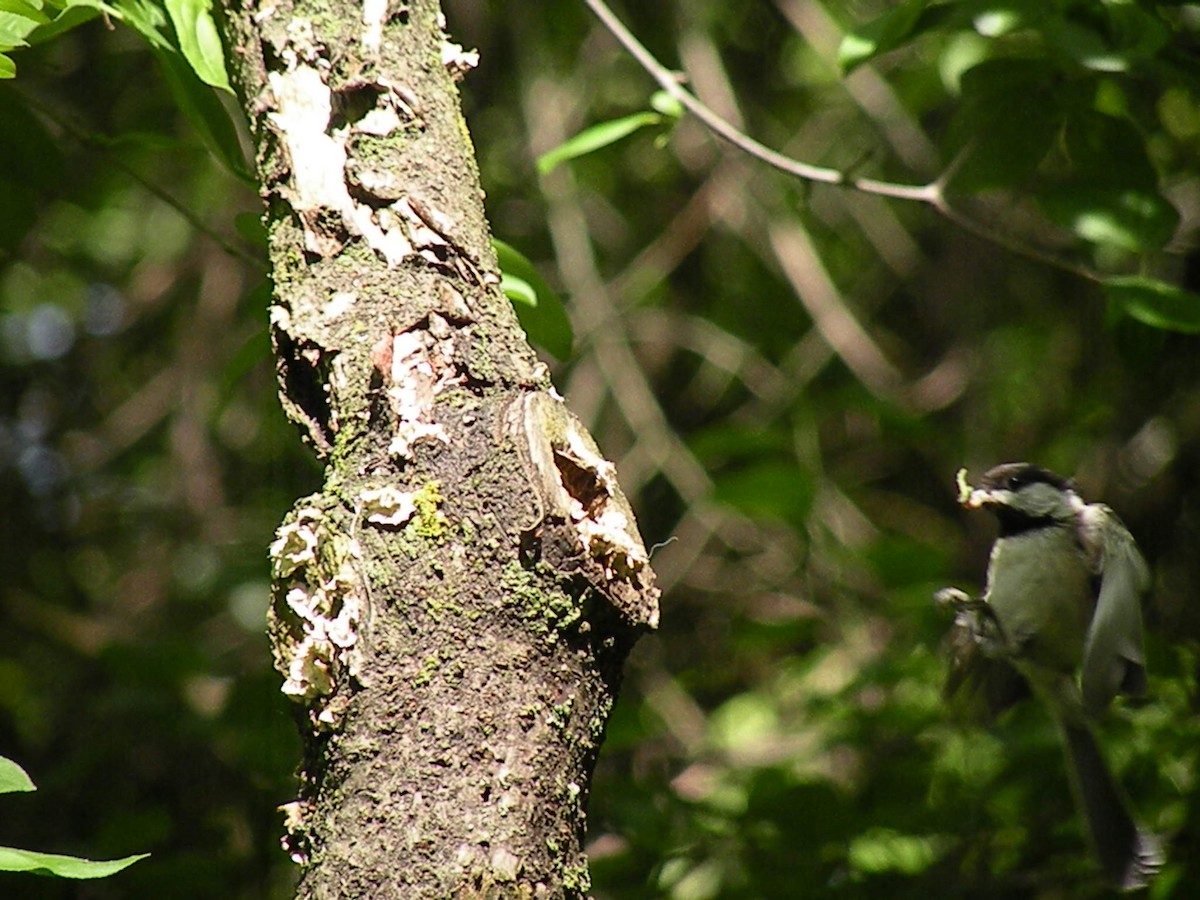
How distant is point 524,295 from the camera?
5.10 ft

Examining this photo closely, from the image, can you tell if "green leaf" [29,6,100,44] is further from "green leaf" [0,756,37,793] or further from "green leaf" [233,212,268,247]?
"green leaf" [0,756,37,793]

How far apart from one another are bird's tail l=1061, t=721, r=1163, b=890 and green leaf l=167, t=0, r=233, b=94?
1708 mm

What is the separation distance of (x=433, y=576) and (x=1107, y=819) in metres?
1.49

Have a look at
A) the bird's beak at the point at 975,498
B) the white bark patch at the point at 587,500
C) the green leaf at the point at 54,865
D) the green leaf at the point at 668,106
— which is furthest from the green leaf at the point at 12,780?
the bird's beak at the point at 975,498

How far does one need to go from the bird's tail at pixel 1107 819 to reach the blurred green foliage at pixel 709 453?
18 centimetres

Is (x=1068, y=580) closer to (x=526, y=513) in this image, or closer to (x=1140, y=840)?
(x=1140, y=840)

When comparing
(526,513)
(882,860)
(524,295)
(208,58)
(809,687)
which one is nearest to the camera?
(526,513)

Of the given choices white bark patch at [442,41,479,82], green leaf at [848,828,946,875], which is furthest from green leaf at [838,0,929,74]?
green leaf at [848,828,946,875]

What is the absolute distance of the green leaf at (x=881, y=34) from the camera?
65.0 inches

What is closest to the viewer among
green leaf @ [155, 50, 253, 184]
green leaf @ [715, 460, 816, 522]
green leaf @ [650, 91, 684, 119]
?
green leaf @ [155, 50, 253, 184]

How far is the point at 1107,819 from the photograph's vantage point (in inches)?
A: 81.4

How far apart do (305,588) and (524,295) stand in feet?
1.90

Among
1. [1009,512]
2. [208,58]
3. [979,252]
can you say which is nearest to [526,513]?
[208,58]

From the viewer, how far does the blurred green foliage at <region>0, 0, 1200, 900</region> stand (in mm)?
2416
